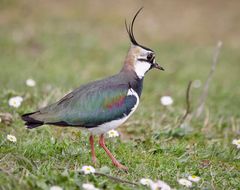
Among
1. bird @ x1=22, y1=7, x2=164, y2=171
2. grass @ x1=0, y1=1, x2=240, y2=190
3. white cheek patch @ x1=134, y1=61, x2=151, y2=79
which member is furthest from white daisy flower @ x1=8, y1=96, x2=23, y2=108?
white cheek patch @ x1=134, y1=61, x2=151, y2=79

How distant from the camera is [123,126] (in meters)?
6.98

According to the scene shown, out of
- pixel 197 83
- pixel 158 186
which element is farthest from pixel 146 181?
pixel 197 83

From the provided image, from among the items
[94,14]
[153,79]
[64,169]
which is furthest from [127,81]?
[94,14]

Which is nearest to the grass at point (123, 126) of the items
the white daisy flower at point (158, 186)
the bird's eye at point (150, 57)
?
the white daisy flower at point (158, 186)

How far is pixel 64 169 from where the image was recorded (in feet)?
16.2

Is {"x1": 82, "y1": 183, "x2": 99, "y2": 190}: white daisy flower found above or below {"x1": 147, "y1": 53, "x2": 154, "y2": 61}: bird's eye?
below

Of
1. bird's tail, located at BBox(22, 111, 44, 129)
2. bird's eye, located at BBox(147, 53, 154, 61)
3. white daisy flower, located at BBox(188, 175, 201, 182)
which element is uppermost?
bird's eye, located at BBox(147, 53, 154, 61)

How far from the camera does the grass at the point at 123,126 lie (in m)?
5.19

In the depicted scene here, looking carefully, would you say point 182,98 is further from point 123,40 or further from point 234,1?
point 234,1

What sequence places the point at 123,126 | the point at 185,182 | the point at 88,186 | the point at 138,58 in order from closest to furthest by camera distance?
the point at 88,186
the point at 185,182
the point at 138,58
the point at 123,126

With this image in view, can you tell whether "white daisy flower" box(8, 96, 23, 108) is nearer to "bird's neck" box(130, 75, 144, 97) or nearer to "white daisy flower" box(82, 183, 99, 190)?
"bird's neck" box(130, 75, 144, 97)

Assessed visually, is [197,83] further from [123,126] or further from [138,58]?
[138,58]

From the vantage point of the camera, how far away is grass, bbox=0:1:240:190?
5188 millimetres

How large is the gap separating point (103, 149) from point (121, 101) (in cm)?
76
